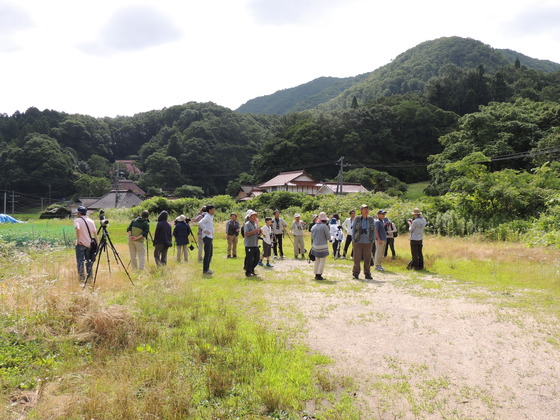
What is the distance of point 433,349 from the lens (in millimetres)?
5020

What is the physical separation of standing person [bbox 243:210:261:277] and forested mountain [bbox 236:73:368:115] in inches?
5968

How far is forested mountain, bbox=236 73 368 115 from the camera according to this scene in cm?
16350

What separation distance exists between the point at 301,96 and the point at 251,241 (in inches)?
6988

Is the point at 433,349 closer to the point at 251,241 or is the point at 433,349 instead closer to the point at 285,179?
the point at 251,241

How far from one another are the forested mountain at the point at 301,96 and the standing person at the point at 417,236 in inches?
5927

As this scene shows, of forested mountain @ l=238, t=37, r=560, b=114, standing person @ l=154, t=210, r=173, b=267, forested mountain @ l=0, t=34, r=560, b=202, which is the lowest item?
standing person @ l=154, t=210, r=173, b=267

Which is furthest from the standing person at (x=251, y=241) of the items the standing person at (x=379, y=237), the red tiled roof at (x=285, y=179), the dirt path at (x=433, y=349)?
the red tiled roof at (x=285, y=179)

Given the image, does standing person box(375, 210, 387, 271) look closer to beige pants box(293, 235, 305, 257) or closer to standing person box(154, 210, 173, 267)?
beige pants box(293, 235, 305, 257)

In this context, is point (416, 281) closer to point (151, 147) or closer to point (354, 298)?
point (354, 298)

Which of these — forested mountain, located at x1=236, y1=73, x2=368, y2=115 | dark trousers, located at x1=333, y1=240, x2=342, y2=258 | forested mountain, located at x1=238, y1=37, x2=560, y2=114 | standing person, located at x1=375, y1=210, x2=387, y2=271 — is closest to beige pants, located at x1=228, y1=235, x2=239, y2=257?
dark trousers, located at x1=333, y1=240, x2=342, y2=258

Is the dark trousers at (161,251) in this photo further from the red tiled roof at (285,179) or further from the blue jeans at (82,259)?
the red tiled roof at (285,179)

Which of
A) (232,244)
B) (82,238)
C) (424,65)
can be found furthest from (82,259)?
(424,65)

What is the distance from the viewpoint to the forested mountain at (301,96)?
164 metres

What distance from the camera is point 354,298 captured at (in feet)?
25.3
